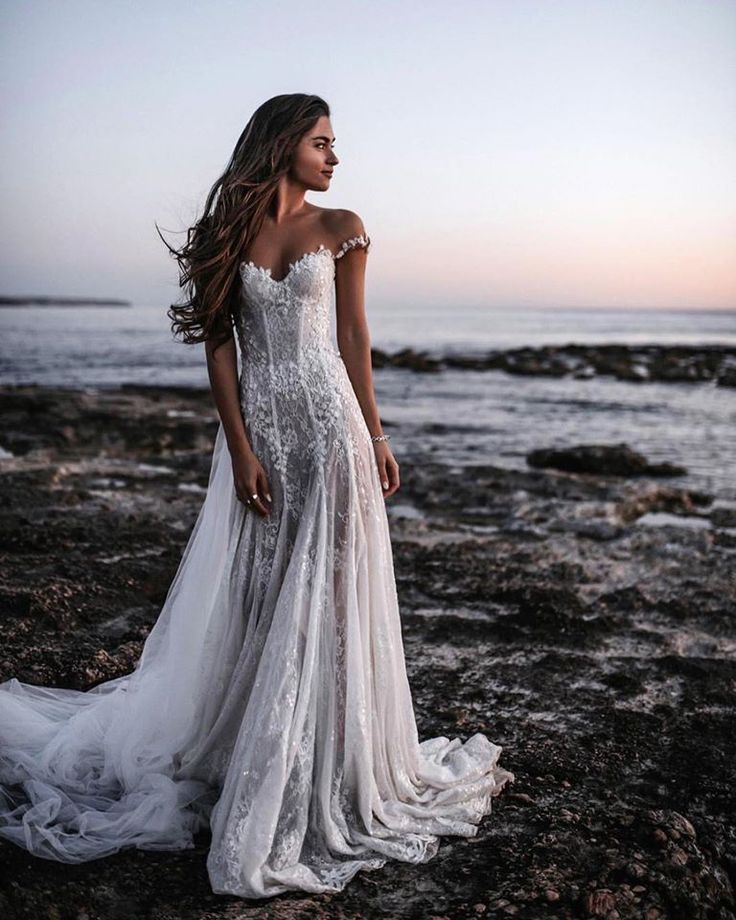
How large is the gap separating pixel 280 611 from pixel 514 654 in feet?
8.69

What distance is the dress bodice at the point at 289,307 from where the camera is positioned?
320 centimetres

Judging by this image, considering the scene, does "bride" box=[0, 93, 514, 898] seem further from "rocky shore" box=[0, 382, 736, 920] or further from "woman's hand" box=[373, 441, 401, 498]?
"rocky shore" box=[0, 382, 736, 920]

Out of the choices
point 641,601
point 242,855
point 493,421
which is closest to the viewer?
point 242,855

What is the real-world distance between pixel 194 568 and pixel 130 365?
94.8 feet

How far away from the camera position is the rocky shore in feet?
9.48

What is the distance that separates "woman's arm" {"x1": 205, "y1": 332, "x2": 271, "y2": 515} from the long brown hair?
10cm

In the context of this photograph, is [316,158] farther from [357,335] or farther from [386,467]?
[386,467]

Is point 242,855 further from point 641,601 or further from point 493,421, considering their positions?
point 493,421

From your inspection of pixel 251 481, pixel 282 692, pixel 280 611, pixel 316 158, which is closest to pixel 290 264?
pixel 316 158

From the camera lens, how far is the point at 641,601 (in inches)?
259

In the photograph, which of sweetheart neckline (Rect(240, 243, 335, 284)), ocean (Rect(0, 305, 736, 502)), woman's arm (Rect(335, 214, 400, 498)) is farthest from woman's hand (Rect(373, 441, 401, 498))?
ocean (Rect(0, 305, 736, 502))

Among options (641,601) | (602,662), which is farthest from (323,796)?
(641,601)

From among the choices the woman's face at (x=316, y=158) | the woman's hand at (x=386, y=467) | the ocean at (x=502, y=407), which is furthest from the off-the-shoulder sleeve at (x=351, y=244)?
the ocean at (x=502, y=407)

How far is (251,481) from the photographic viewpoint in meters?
3.25
